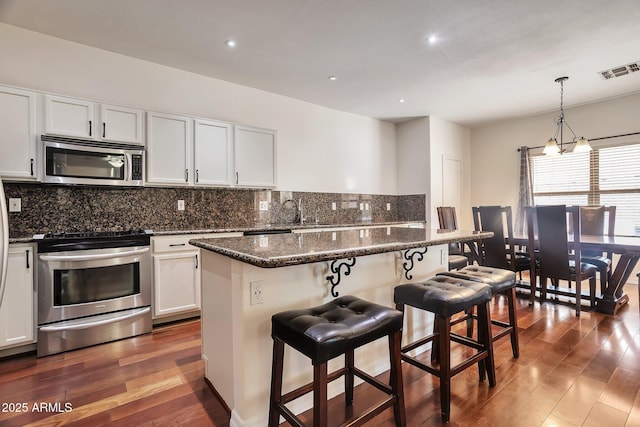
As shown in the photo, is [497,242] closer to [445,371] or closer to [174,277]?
[445,371]

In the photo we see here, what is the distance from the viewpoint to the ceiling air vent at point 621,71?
3557 millimetres

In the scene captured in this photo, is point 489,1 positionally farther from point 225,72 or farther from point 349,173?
point 349,173

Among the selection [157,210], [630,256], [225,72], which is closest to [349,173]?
[225,72]

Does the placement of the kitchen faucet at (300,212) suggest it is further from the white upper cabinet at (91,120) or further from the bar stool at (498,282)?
the bar stool at (498,282)

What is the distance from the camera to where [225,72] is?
3625 mm

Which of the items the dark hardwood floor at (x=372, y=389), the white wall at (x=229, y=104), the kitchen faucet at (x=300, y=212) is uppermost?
the white wall at (x=229, y=104)

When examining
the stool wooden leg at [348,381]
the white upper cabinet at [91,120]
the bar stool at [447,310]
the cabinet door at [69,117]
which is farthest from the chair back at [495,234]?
the cabinet door at [69,117]

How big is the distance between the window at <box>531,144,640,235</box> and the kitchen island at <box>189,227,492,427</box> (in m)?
4.21

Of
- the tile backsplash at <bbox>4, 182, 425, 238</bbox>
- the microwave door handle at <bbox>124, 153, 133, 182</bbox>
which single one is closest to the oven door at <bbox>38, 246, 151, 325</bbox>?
the tile backsplash at <bbox>4, 182, 425, 238</bbox>

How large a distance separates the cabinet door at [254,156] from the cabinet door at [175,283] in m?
1.12

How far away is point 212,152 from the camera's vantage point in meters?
3.54

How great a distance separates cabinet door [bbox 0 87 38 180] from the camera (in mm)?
2492

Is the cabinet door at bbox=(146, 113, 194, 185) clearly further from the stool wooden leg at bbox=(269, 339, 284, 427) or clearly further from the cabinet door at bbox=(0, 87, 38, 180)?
the stool wooden leg at bbox=(269, 339, 284, 427)

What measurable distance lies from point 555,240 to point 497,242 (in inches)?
21.7
